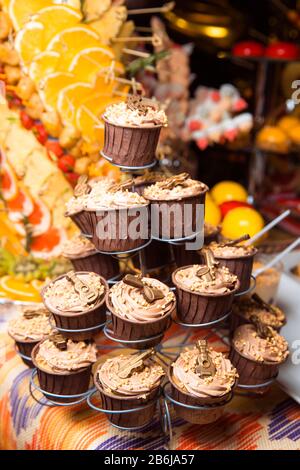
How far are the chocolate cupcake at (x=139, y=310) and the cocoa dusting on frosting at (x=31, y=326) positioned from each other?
37 cm

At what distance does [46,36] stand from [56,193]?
658 millimetres

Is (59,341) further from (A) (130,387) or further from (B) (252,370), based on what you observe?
(B) (252,370)

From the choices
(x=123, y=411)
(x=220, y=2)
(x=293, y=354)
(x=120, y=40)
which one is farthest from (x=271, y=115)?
(x=123, y=411)

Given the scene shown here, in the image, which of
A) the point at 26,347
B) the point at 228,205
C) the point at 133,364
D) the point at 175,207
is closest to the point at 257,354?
the point at 133,364

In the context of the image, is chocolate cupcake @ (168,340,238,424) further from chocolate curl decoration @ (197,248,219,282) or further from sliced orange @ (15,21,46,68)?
sliced orange @ (15,21,46,68)

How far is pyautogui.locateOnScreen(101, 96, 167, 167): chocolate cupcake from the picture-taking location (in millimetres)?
1591

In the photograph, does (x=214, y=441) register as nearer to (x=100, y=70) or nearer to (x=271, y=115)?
(x=100, y=70)

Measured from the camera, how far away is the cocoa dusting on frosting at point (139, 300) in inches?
58.6

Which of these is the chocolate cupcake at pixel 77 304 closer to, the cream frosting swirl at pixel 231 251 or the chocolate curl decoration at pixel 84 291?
the chocolate curl decoration at pixel 84 291

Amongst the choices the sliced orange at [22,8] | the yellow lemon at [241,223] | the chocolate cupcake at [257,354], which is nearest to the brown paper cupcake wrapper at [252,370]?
the chocolate cupcake at [257,354]

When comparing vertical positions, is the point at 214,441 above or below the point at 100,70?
below

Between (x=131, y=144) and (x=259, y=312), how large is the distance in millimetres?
751

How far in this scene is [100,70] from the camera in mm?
2289

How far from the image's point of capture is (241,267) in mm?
1736
